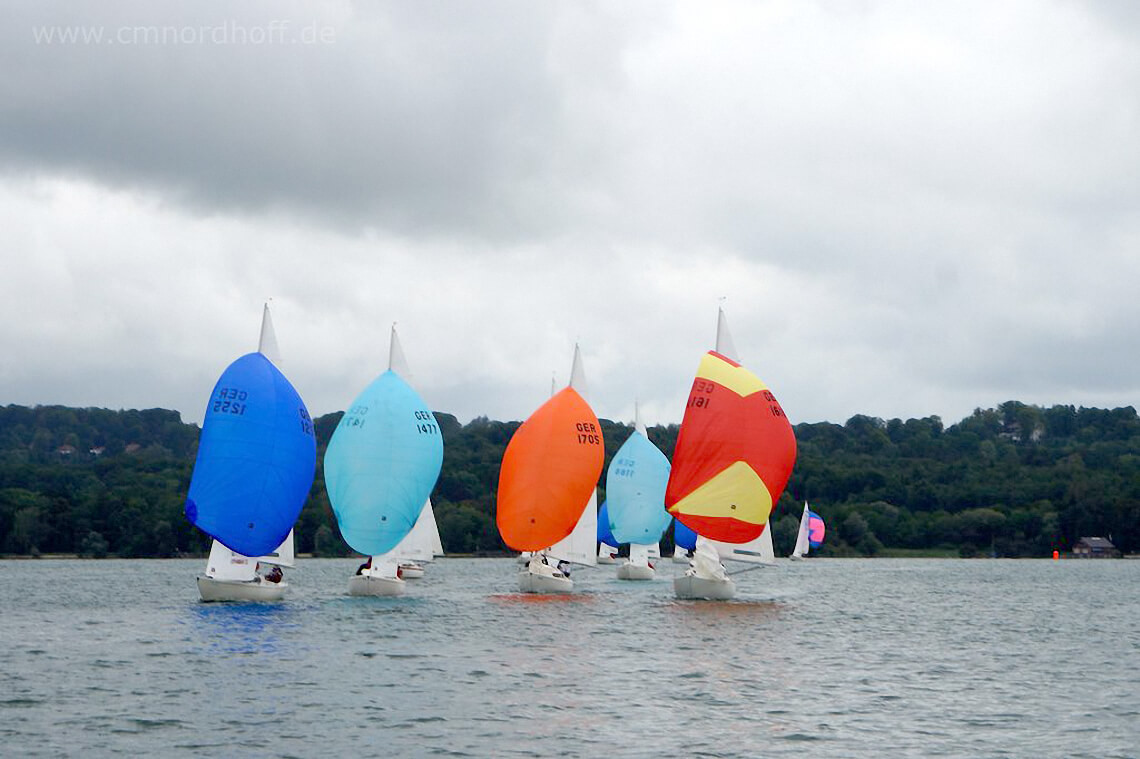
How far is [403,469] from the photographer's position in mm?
51062

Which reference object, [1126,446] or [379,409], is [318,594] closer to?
[379,409]

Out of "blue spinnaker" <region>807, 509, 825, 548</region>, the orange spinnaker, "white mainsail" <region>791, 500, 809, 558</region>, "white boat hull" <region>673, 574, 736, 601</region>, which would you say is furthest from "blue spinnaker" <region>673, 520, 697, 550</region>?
"blue spinnaker" <region>807, 509, 825, 548</region>

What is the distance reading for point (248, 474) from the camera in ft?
150

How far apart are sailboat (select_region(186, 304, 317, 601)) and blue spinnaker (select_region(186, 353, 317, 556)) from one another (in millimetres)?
32

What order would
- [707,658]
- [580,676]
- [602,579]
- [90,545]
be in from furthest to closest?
[90,545], [602,579], [707,658], [580,676]

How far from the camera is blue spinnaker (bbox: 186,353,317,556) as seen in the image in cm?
4538

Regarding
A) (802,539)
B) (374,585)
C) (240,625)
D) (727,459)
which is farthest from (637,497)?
(802,539)

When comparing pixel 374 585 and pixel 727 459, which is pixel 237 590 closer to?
pixel 374 585

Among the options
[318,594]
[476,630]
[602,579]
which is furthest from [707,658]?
[602,579]

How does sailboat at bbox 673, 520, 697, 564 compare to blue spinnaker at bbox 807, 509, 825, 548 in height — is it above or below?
below

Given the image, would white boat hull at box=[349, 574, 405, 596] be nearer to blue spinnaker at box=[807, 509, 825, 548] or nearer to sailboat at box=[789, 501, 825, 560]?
sailboat at box=[789, 501, 825, 560]

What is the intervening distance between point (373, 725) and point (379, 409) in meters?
26.3

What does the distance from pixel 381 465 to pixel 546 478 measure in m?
8.60

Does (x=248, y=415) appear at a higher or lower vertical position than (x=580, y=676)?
higher
